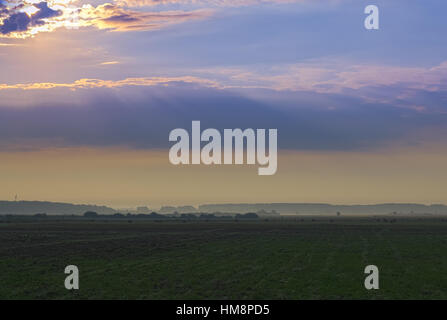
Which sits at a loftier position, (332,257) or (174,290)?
A: (332,257)

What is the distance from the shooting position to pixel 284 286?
3052 cm

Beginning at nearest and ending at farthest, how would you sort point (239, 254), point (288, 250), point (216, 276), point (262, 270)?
point (216, 276) → point (262, 270) → point (239, 254) → point (288, 250)

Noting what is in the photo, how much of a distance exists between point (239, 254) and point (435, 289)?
76.9ft
